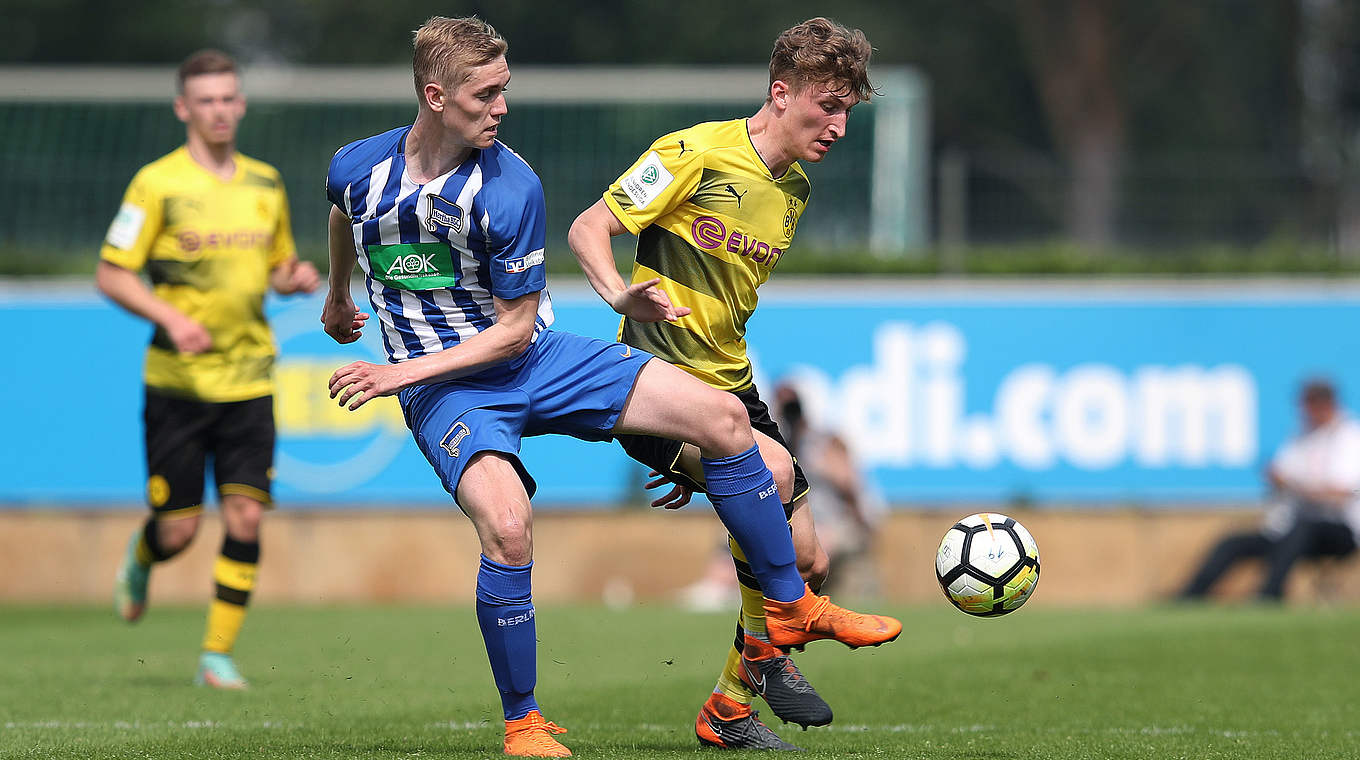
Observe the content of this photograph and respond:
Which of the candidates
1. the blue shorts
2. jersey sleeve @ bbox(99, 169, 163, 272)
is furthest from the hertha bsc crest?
jersey sleeve @ bbox(99, 169, 163, 272)

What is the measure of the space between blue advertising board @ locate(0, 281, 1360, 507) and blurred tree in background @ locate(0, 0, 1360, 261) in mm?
11321

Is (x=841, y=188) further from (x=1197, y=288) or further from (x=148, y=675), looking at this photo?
(x=148, y=675)

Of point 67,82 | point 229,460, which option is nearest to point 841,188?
point 67,82

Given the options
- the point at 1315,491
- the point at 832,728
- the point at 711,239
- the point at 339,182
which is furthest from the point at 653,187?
the point at 1315,491

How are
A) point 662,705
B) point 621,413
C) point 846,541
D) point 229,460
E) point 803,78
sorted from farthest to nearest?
point 846,541, point 229,460, point 662,705, point 803,78, point 621,413

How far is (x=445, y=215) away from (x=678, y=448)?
3.68 ft

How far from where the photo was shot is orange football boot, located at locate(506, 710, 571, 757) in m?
5.63

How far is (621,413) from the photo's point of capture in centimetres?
579

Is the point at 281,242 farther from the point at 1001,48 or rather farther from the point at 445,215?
the point at 1001,48

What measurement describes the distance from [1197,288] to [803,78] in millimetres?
9808

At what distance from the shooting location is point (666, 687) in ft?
27.2

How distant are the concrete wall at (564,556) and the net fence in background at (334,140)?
122 inches

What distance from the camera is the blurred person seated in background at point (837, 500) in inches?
546

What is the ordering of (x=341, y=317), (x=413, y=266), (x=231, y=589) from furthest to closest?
(x=231, y=589)
(x=341, y=317)
(x=413, y=266)
